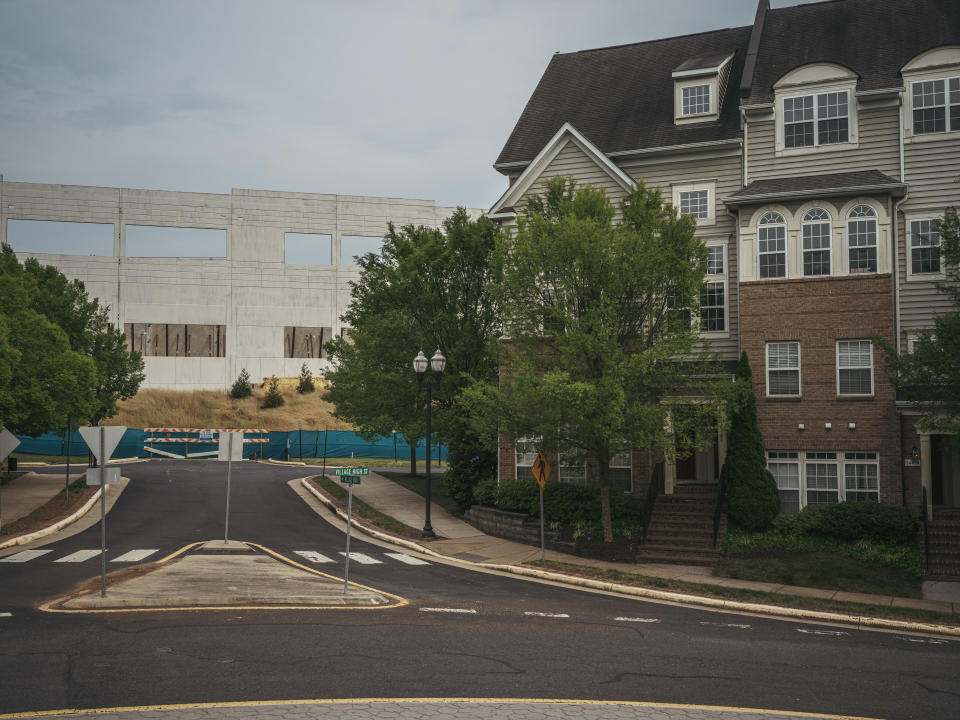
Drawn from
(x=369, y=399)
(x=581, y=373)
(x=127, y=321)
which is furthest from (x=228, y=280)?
(x=581, y=373)

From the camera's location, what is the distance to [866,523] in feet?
75.4

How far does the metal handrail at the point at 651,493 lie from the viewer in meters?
23.9

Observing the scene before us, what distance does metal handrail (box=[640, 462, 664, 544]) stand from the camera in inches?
940

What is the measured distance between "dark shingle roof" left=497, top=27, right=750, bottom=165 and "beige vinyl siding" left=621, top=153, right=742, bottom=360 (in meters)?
0.80

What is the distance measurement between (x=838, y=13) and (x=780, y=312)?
36.5ft

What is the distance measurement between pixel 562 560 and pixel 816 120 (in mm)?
15172

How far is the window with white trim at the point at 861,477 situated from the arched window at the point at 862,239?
530 centimetres

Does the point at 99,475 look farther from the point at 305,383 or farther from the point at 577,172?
the point at 305,383

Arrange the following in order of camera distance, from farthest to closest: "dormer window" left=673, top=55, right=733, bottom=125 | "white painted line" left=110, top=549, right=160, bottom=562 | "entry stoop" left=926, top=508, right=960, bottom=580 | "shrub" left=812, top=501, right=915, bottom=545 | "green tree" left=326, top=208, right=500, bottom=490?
"green tree" left=326, top=208, right=500, bottom=490 → "dormer window" left=673, top=55, right=733, bottom=125 → "shrub" left=812, top=501, right=915, bottom=545 → "white painted line" left=110, top=549, right=160, bottom=562 → "entry stoop" left=926, top=508, right=960, bottom=580

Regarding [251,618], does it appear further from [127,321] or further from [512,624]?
[127,321]

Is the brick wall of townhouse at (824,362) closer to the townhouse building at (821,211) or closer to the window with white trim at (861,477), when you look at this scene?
the townhouse building at (821,211)

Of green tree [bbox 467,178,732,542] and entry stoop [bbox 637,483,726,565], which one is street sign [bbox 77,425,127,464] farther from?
entry stoop [bbox 637,483,726,565]

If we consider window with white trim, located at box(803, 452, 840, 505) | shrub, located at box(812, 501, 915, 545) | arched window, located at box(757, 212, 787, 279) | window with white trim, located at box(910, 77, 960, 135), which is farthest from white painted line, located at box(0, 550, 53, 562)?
window with white trim, located at box(910, 77, 960, 135)

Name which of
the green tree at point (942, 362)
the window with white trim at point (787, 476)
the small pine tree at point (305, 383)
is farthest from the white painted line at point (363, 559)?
the small pine tree at point (305, 383)
